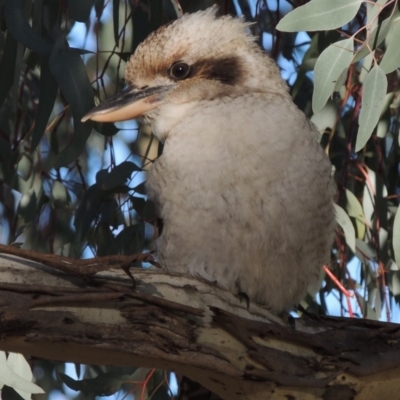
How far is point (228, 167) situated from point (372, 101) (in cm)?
37

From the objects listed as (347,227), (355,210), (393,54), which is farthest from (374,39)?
(355,210)

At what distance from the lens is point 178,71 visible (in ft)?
7.41

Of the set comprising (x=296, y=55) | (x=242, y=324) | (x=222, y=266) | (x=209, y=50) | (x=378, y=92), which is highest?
(x=296, y=55)

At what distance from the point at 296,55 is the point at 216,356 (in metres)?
1.61

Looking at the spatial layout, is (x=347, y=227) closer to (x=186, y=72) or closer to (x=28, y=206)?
(x=186, y=72)

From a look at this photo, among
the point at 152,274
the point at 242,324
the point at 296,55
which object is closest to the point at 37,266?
the point at 152,274

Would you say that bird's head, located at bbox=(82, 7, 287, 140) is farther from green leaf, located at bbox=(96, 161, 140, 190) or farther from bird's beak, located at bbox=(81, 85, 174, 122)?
green leaf, located at bbox=(96, 161, 140, 190)

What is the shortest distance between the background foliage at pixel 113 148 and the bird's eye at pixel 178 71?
0.50ft

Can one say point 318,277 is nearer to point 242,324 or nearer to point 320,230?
point 320,230

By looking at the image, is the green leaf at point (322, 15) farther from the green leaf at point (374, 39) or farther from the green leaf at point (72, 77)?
the green leaf at point (72, 77)

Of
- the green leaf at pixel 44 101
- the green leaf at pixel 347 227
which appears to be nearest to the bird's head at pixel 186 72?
the green leaf at pixel 44 101

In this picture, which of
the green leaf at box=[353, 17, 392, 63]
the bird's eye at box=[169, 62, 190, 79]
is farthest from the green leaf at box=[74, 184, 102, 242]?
the green leaf at box=[353, 17, 392, 63]

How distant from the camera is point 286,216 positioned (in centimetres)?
201

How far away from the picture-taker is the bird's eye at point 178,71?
226cm
